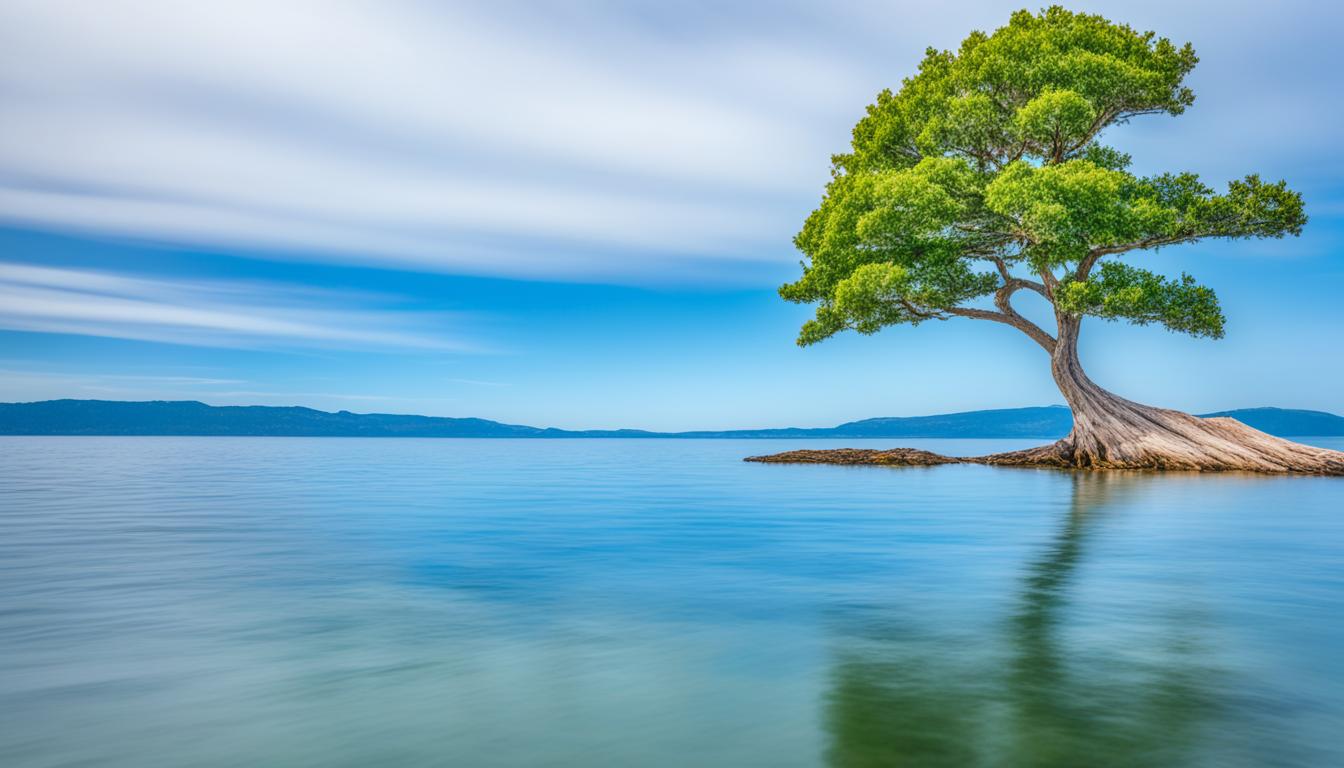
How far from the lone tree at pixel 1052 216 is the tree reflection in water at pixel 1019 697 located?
23.7 metres

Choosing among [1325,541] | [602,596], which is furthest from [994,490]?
[602,596]

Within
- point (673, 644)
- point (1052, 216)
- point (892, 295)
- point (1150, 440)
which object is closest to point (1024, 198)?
point (1052, 216)

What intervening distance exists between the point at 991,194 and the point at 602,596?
24475 millimetres

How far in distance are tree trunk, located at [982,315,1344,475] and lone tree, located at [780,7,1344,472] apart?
63 mm

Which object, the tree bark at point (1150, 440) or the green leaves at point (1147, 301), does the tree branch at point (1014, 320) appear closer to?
the tree bark at point (1150, 440)

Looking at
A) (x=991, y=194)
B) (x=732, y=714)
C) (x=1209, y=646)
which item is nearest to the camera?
(x=732, y=714)

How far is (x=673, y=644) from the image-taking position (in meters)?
6.83

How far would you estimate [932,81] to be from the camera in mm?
35000

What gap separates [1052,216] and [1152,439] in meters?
10.6

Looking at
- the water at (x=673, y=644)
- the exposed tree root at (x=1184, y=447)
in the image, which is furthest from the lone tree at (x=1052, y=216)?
the water at (x=673, y=644)

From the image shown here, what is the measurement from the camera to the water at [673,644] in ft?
15.1

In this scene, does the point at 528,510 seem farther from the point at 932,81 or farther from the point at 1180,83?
the point at 1180,83

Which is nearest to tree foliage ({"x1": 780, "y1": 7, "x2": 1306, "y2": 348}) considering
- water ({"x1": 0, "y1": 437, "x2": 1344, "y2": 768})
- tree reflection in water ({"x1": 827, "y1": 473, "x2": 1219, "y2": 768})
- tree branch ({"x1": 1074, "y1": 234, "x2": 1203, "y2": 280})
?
tree branch ({"x1": 1074, "y1": 234, "x2": 1203, "y2": 280})

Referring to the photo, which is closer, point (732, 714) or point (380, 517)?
point (732, 714)
